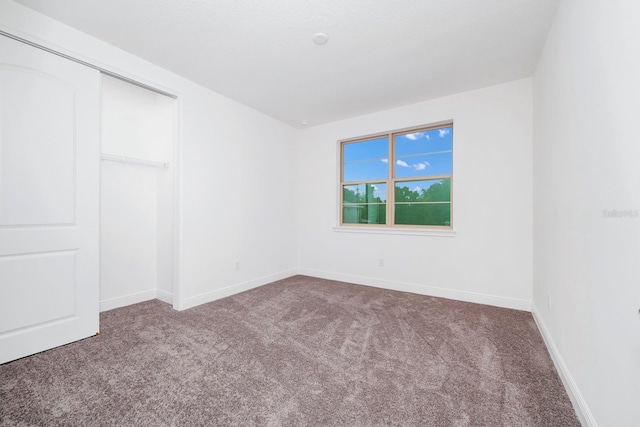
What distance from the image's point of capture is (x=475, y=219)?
3271mm

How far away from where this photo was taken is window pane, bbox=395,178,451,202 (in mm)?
3607

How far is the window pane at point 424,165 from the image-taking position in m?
3.61

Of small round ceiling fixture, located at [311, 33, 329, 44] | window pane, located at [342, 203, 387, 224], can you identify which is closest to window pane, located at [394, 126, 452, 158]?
window pane, located at [342, 203, 387, 224]

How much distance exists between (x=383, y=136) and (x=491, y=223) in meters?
1.99

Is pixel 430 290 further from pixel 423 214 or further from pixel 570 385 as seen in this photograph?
pixel 570 385

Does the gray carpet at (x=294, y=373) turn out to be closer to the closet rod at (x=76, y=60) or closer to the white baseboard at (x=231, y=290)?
the white baseboard at (x=231, y=290)

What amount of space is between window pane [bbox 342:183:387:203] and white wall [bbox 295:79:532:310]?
2.00 feet

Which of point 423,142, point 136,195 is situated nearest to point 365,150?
point 423,142

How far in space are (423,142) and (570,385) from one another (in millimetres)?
3053

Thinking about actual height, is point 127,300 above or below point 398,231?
below

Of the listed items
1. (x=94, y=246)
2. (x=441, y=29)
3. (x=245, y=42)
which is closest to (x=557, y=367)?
(x=441, y=29)

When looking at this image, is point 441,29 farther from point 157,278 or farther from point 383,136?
point 157,278

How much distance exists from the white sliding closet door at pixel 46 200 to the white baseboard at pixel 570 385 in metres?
3.55

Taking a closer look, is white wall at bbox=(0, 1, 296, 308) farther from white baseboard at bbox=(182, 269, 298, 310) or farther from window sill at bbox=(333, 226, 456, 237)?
window sill at bbox=(333, 226, 456, 237)
